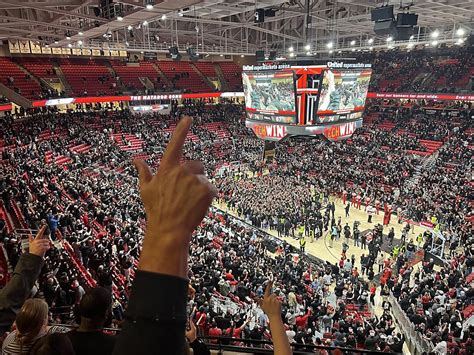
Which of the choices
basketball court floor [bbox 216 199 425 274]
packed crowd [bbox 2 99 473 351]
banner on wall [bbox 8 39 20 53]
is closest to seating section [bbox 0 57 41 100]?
banner on wall [bbox 8 39 20 53]

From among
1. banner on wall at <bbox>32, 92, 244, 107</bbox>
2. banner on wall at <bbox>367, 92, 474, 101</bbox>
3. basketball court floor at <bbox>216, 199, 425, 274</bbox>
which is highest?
banner on wall at <bbox>32, 92, 244, 107</bbox>

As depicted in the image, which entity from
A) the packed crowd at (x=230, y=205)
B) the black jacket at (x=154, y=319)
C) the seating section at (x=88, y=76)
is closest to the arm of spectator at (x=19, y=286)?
the black jacket at (x=154, y=319)

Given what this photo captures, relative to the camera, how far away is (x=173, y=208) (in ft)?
3.84

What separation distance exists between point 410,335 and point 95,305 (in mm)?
10670

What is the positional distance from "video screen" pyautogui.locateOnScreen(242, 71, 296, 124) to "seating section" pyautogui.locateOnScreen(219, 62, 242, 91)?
94.7 ft

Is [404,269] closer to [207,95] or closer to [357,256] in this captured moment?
[357,256]

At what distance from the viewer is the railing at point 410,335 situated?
372 inches

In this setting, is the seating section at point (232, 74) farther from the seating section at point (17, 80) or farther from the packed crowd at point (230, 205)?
the seating section at point (17, 80)

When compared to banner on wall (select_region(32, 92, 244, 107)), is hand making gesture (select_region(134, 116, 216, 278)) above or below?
above

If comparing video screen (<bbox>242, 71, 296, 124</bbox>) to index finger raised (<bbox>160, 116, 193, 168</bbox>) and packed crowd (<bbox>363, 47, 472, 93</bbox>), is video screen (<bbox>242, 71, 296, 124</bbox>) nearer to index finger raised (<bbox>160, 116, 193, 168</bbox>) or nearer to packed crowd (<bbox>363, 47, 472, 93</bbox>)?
index finger raised (<bbox>160, 116, 193, 168</bbox>)

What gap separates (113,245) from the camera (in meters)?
12.4

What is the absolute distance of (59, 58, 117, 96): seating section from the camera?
117 feet

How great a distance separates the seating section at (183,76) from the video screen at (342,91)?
28.0m

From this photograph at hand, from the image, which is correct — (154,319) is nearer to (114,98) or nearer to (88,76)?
(114,98)
